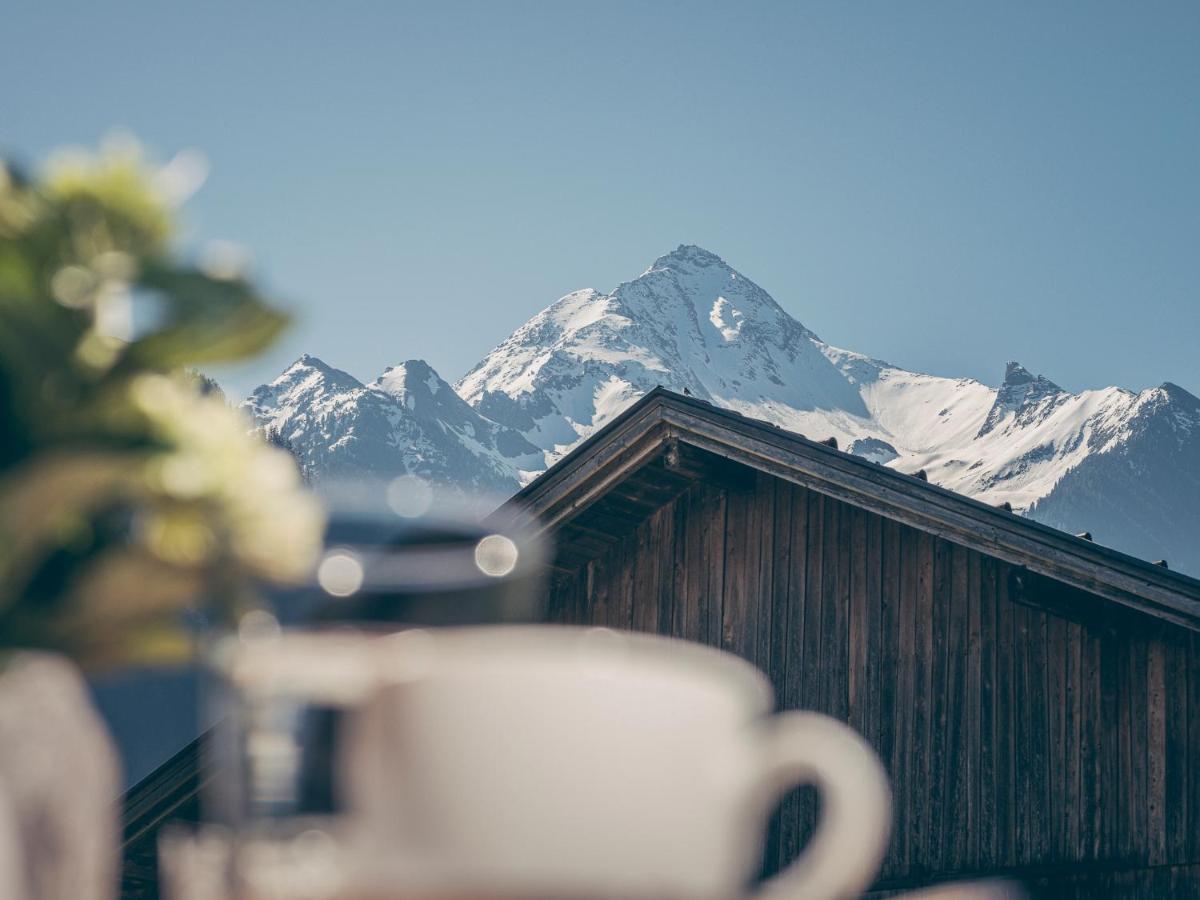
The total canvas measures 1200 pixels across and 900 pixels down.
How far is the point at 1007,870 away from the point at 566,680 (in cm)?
727

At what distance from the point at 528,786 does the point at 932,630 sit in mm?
7409

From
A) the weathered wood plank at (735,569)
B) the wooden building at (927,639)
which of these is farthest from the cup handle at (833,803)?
the weathered wood plank at (735,569)

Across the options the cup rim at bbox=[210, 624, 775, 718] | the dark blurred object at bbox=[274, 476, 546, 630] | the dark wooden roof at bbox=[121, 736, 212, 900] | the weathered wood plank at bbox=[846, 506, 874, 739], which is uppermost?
the weathered wood plank at bbox=[846, 506, 874, 739]

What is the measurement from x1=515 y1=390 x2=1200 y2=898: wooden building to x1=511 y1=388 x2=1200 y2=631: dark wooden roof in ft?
0.04

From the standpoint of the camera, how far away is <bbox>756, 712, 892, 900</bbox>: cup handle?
2.87 ft

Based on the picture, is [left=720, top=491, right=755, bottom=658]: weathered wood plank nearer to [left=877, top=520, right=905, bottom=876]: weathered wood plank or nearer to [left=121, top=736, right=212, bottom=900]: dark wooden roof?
[left=877, top=520, right=905, bottom=876]: weathered wood plank

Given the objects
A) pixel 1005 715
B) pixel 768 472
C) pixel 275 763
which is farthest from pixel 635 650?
pixel 1005 715

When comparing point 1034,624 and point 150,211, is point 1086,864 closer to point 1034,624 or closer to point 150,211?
point 1034,624

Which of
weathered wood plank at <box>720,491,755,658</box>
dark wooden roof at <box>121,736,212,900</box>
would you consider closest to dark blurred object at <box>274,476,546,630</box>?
dark wooden roof at <box>121,736,212,900</box>

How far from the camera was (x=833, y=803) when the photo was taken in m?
0.90

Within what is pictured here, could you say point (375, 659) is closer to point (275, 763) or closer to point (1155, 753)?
point (275, 763)

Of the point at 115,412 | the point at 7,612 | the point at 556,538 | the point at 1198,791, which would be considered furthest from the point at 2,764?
the point at 556,538

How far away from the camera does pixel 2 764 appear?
2.72 feet

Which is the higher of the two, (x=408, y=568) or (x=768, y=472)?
(x=768, y=472)
